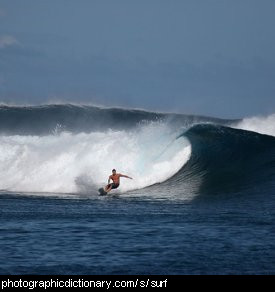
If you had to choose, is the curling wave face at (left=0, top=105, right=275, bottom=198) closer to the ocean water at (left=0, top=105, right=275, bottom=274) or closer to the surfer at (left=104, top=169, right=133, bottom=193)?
the ocean water at (left=0, top=105, right=275, bottom=274)

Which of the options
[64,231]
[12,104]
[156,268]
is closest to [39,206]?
[64,231]

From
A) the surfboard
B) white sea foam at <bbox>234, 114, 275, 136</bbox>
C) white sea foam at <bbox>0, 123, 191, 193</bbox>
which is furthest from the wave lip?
white sea foam at <bbox>234, 114, 275, 136</bbox>

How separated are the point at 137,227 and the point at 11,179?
46.4ft

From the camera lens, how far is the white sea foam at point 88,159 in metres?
30.1

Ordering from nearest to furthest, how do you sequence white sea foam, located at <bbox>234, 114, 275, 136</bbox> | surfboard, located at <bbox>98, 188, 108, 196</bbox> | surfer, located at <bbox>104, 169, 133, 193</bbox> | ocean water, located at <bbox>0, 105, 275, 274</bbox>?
ocean water, located at <bbox>0, 105, 275, 274</bbox> → surfboard, located at <bbox>98, 188, 108, 196</bbox> → surfer, located at <bbox>104, 169, 133, 193</bbox> → white sea foam, located at <bbox>234, 114, 275, 136</bbox>

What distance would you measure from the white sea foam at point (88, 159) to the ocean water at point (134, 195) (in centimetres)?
4

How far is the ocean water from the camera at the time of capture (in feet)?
49.8

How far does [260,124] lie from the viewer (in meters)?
37.6

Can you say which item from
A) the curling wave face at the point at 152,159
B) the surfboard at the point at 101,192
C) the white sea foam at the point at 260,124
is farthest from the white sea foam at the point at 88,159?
the white sea foam at the point at 260,124

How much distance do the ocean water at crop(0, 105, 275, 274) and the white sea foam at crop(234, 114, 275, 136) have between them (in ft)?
0.16

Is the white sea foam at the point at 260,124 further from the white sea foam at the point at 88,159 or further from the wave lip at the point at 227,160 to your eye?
the wave lip at the point at 227,160

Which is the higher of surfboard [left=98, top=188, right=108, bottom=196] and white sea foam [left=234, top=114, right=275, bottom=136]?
white sea foam [left=234, top=114, right=275, bottom=136]

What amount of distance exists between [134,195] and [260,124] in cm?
1269

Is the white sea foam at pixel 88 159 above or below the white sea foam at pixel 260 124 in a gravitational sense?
below
